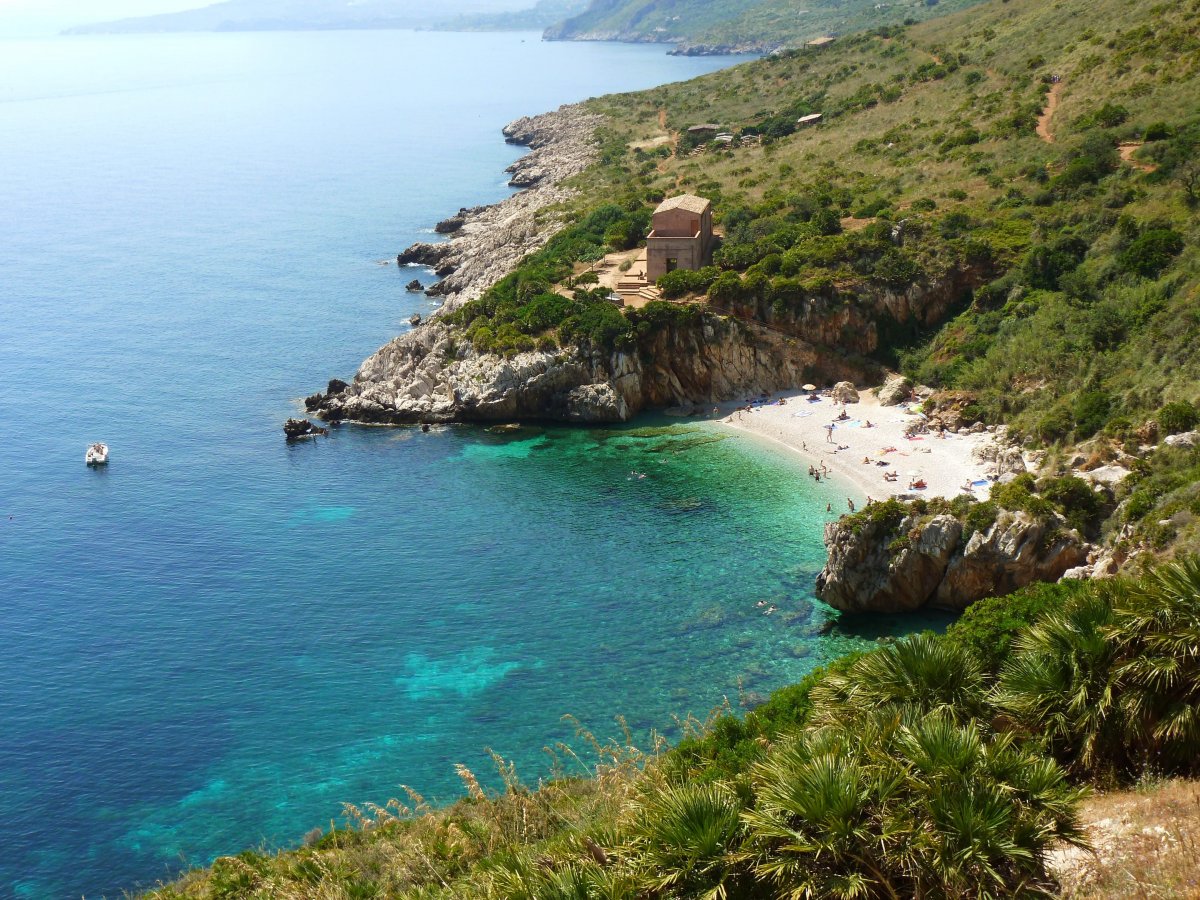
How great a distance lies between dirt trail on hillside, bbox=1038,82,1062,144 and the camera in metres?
74.6

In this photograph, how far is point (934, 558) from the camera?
40.4 meters

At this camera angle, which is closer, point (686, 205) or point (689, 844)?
point (689, 844)

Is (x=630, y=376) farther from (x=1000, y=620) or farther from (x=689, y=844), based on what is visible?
(x=689, y=844)

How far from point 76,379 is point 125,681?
40.6 m

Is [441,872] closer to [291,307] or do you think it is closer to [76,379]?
[76,379]

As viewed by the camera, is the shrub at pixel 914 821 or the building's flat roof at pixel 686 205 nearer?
the shrub at pixel 914 821

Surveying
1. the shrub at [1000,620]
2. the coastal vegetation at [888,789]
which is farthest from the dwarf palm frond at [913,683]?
the shrub at [1000,620]

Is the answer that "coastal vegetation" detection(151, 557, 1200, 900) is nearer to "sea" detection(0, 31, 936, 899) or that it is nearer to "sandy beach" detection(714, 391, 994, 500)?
"sea" detection(0, 31, 936, 899)

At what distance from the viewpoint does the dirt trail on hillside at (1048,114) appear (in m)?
74.6

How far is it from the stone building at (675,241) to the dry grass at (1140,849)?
5252 cm

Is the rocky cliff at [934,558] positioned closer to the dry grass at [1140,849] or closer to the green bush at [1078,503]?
the green bush at [1078,503]

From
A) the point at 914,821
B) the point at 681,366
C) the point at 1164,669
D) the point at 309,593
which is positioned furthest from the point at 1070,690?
the point at 681,366

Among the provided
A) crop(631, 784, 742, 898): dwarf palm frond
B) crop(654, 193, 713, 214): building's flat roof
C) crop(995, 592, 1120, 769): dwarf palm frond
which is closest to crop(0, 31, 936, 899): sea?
crop(631, 784, 742, 898): dwarf palm frond

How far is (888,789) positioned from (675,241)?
180 feet
